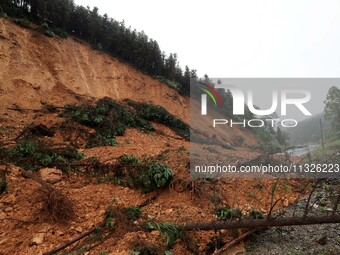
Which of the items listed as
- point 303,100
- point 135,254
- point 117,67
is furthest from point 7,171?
point 117,67

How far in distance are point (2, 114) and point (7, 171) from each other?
5475 mm

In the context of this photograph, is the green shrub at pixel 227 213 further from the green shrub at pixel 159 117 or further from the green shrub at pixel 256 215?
the green shrub at pixel 159 117

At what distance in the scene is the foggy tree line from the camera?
59.5ft

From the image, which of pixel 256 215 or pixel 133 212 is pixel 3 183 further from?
pixel 256 215

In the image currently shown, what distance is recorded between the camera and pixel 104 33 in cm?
2083

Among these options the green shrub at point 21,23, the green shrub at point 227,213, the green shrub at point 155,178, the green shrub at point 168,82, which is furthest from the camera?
the green shrub at point 168,82

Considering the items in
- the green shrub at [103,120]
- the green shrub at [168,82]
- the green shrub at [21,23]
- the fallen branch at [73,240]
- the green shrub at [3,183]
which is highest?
the green shrub at [21,23]

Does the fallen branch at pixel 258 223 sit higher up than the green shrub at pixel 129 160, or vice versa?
the green shrub at pixel 129 160

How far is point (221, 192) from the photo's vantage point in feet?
18.8

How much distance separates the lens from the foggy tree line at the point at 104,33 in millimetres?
18125

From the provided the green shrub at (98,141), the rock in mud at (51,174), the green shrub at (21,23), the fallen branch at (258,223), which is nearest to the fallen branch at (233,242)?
the fallen branch at (258,223)

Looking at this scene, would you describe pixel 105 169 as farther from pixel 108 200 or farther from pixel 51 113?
pixel 51 113

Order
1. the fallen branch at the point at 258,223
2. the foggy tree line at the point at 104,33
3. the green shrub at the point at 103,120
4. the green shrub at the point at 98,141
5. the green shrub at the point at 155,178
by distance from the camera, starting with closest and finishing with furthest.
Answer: the fallen branch at the point at 258,223 → the green shrub at the point at 155,178 → the green shrub at the point at 98,141 → the green shrub at the point at 103,120 → the foggy tree line at the point at 104,33

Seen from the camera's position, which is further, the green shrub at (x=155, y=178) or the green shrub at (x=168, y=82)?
the green shrub at (x=168, y=82)
